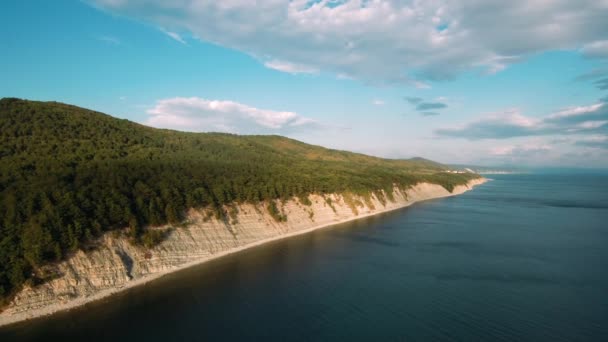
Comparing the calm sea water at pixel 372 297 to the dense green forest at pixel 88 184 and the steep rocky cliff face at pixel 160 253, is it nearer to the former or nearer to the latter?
the steep rocky cliff face at pixel 160 253

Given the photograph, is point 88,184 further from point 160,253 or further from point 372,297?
point 372,297

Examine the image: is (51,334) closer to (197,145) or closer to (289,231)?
(289,231)

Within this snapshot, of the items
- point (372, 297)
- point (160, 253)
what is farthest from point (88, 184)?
point (372, 297)

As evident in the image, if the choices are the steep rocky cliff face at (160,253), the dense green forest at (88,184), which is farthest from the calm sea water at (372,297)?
the dense green forest at (88,184)

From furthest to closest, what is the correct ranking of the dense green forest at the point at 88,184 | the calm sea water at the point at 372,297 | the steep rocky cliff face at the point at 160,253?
the dense green forest at the point at 88,184, the steep rocky cliff face at the point at 160,253, the calm sea water at the point at 372,297

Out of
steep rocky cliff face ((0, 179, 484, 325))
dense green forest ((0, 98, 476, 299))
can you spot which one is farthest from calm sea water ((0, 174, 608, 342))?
dense green forest ((0, 98, 476, 299))

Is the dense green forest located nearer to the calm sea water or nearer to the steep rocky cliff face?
the steep rocky cliff face

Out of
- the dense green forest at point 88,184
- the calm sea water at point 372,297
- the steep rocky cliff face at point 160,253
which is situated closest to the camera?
the calm sea water at point 372,297
